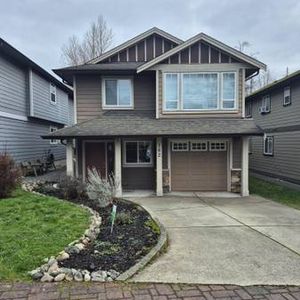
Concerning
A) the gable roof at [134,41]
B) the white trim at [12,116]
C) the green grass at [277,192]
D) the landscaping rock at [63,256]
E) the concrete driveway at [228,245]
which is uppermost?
the gable roof at [134,41]

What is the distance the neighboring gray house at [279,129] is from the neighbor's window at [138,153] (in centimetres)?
740

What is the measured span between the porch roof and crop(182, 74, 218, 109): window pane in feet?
2.18

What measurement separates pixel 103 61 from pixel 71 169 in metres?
6.01

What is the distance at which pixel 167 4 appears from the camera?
14.4 metres

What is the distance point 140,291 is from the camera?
4.41 metres

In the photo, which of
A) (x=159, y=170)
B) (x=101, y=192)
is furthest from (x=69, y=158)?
(x=101, y=192)

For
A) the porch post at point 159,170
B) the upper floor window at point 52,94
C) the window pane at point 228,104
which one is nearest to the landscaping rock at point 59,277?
the porch post at point 159,170

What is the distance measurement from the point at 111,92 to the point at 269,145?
10526 millimetres

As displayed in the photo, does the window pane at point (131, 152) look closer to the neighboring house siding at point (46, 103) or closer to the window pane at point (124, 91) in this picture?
the window pane at point (124, 91)

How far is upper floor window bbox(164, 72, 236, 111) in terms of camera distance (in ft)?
46.9

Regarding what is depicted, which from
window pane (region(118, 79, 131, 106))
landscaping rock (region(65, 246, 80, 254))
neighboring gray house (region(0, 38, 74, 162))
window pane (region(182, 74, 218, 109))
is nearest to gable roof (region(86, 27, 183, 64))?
window pane (region(118, 79, 131, 106))

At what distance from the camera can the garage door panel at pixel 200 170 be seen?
581 inches

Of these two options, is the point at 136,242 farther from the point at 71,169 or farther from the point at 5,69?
the point at 5,69

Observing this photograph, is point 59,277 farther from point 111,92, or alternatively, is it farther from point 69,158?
point 111,92
